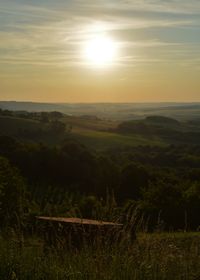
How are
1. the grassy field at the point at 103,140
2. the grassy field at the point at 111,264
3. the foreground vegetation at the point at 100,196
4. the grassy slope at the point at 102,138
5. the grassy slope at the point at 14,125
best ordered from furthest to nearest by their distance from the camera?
the grassy slope at the point at 102,138 < the grassy field at the point at 103,140 < the grassy slope at the point at 14,125 < the foreground vegetation at the point at 100,196 < the grassy field at the point at 111,264

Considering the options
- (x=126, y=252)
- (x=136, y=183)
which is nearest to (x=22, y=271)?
(x=126, y=252)

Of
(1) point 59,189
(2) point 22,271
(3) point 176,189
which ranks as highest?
(2) point 22,271

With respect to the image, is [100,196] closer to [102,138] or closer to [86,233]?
[86,233]

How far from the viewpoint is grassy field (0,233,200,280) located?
20.5 ft

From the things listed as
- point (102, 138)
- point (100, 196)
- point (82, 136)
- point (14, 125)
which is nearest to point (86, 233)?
point (100, 196)

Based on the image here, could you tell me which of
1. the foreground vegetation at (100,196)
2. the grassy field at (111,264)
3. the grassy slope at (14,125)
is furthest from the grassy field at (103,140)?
the grassy field at (111,264)

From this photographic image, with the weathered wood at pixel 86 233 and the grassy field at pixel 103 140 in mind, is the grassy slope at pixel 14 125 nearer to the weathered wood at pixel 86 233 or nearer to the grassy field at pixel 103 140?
the grassy field at pixel 103 140

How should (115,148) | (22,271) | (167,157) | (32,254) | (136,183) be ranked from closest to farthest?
(22,271), (32,254), (136,183), (167,157), (115,148)

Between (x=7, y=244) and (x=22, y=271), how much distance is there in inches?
35.9

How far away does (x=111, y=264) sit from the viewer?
6438mm

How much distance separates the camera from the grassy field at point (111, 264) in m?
6.24

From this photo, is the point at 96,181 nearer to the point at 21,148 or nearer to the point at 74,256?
the point at 21,148

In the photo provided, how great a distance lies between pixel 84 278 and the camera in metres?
6.19

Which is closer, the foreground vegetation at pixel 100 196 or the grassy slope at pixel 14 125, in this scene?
the foreground vegetation at pixel 100 196
